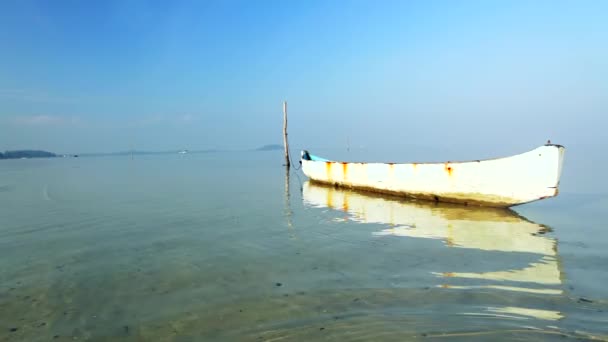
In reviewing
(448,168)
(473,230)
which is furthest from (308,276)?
(448,168)

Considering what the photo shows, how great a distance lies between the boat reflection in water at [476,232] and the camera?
16.8 ft

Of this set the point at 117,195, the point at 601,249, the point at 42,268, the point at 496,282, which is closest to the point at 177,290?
the point at 42,268

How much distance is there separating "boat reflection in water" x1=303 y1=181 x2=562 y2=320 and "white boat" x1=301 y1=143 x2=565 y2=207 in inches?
17.0

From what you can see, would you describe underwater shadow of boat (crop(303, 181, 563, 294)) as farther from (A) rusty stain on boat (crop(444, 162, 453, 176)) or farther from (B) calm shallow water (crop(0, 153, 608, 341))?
(A) rusty stain on boat (crop(444, 162, 453, 176))

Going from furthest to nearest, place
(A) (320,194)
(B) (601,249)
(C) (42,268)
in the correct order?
(A) (320,194) < (B) (601,249) < (C) (42,268)

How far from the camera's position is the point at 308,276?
18.7 feet

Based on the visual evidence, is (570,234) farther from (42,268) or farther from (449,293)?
(42,268)

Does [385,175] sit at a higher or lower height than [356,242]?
higher

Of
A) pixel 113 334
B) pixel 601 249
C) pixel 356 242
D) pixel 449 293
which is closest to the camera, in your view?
pixel 113 334

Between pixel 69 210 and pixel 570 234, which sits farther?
pixel 69 210

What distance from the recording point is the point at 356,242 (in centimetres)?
790

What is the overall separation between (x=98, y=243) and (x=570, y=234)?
10.8 meters

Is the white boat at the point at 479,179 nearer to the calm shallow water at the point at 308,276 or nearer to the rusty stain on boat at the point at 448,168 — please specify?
the rusty stain on boat at the point at 448,168

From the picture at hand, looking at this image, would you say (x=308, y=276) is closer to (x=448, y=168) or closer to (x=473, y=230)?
(x=473, y=230)
